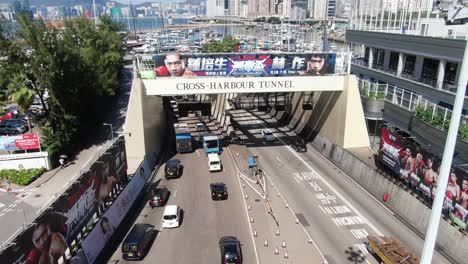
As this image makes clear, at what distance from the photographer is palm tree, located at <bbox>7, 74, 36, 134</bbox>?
40562 millimetres

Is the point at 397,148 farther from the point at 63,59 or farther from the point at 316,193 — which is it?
the point at 63,59

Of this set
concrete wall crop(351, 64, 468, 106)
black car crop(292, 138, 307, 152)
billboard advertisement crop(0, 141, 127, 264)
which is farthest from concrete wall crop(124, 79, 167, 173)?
concrete wall crop(351, 64, 468, 106)

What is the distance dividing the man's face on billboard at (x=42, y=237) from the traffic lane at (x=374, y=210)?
79.0 ft

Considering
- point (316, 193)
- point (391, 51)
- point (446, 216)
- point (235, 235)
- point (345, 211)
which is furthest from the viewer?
point (391, 51)

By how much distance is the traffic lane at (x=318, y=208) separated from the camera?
2620 cm

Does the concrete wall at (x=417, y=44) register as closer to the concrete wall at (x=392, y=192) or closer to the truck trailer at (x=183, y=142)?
the concrete wall at (x=392, y=192)

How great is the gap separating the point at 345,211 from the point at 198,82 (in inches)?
806

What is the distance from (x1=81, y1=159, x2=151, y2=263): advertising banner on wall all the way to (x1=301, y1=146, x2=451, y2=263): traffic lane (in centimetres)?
2036

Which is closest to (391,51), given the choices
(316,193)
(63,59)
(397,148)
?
(397,148)

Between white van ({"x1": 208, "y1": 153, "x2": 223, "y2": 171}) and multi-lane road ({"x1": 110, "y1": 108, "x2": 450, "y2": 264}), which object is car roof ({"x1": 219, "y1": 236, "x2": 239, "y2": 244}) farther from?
white van ({"x1": 208, "y1": 153, "x2": 223, "y2": 171})

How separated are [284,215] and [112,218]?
47.5ft

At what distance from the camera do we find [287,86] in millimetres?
40938

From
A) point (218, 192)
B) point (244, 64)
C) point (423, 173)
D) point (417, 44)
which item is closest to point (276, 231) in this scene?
point (218, 192)

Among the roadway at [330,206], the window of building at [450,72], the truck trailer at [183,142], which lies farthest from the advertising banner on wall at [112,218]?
the window of building at [450,72]
